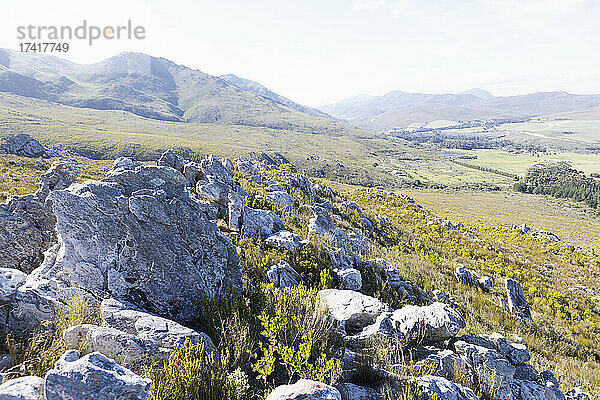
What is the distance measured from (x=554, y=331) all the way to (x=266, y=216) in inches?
450

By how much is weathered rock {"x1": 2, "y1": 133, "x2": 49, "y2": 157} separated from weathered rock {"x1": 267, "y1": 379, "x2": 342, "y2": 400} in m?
77.2

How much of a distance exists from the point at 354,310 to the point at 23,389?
5006mm

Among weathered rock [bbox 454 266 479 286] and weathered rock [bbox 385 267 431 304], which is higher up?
weathered rock [bbox 385 267 431 304]

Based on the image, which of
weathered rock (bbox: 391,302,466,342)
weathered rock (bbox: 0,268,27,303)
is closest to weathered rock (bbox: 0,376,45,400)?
weathered rock (bbox: 0,268,27,303)

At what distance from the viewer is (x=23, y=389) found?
261 cm

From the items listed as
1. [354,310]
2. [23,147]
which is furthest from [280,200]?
[23,147]

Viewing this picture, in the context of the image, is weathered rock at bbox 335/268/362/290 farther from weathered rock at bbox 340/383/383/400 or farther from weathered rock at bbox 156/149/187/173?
weathered rock at bbox 156/149/187/173

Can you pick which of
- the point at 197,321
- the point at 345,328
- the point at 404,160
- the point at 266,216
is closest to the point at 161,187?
the point at 197,321

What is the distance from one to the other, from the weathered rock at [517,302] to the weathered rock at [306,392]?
11170 mm

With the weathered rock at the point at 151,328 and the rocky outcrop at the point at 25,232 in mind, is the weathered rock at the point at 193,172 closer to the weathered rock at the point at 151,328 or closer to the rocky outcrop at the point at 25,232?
the rocky outcrop at the point at 25,232

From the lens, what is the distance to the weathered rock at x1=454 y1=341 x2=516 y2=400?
5.07 m

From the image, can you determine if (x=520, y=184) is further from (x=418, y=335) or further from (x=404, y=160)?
(x=418, y=335)

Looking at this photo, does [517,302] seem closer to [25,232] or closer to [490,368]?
[490,368]

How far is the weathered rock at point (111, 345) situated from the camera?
3.49 metres
